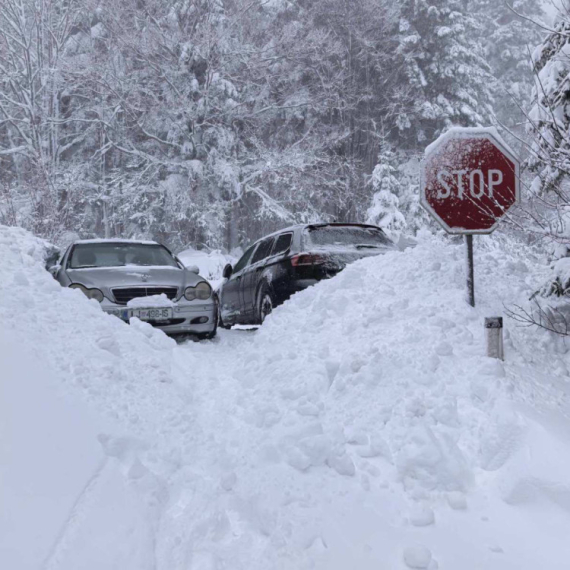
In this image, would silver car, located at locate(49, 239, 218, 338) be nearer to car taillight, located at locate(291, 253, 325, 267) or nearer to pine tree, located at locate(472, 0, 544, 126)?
car taillight, located at locate(291, 253, 325, 267)

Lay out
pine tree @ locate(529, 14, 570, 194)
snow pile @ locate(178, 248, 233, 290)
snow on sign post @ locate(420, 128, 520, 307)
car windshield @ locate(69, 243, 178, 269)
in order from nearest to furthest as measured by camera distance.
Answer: pine tree @ locate(529, 14, 570, 194) < snow on sign post @ locate(420, 128, 520, 307) < car windshield @ locate(69, 243, 178, 269) < snow pile @ locate(178, 248, 233, 290)

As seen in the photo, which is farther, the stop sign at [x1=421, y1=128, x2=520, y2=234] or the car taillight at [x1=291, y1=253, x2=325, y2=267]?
the car taillight at [x1=291, y1=253, x2=325, y2=267]

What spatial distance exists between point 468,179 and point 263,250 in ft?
14.5

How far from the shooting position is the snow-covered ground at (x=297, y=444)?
2699 millimetres

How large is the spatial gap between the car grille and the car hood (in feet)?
0.19

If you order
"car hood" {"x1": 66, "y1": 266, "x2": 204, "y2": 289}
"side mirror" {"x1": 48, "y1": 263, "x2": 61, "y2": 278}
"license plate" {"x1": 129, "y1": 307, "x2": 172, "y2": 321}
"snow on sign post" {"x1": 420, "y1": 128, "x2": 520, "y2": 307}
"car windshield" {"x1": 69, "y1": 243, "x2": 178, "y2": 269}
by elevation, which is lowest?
"license plate" {"x1": 129, "y1": 307, "x2": 172, "y2": 321}

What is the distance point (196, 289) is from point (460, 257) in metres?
3.65

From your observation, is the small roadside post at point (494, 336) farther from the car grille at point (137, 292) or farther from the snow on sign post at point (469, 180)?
the car grille at point (137, 292)

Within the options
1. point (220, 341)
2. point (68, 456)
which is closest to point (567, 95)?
point (68, 456)

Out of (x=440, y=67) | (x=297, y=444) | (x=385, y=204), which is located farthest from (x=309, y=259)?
(x=440, y=67)

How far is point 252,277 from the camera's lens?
8.62 m

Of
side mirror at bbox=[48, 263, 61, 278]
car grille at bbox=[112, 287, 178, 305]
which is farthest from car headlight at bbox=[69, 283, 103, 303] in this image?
side mirror at bbox=[48, 263, 61, 278]

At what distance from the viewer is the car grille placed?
6883 millimetres

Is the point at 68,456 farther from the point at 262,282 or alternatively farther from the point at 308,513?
the point at 262,282
